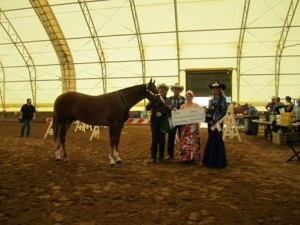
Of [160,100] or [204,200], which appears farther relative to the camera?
[160,100]

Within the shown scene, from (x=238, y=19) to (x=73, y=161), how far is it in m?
14.9

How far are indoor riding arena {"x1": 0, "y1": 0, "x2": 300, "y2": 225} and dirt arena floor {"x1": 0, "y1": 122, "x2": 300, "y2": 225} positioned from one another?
0.02 meters

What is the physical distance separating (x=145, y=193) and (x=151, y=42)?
16922 mm

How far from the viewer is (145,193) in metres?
4.08

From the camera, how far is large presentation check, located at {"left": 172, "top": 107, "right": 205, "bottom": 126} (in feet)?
20.1

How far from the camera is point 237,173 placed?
544 centimetres

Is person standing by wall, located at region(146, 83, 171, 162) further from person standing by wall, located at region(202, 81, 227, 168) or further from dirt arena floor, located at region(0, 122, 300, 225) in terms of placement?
person standing by wall, located at region(202, 81, 227, 168)

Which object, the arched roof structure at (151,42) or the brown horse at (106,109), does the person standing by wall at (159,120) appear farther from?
the arched roof structure at (151,42)

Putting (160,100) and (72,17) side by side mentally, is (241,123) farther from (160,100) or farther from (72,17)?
(160,100)

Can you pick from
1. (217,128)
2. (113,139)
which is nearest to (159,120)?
(113,139)

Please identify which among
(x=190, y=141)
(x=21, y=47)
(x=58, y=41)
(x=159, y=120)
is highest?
(x=58, y=41)

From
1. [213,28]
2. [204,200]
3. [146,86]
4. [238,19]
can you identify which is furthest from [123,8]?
[204,200]

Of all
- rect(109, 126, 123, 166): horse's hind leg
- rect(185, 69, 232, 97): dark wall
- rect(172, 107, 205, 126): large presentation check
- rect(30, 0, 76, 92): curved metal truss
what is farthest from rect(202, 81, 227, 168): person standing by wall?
rect(30, 0, 76, 92): curved metal truss

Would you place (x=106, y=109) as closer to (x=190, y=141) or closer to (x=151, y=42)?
(x=190, y=141)
